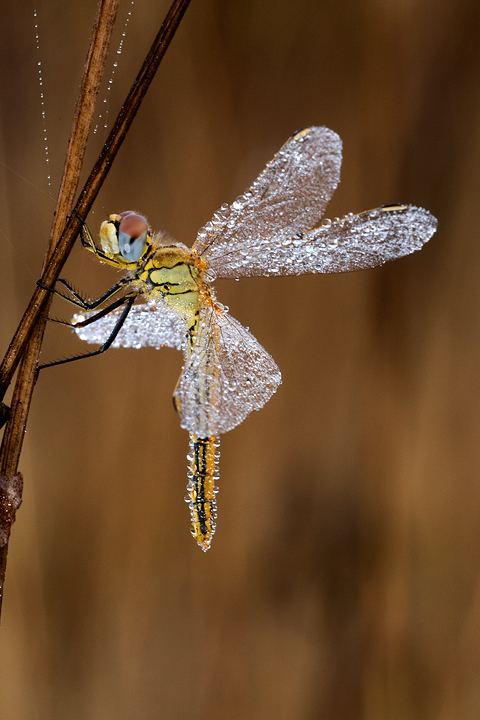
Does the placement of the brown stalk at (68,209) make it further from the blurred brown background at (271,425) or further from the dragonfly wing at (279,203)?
the blurred brown background at (271,425)

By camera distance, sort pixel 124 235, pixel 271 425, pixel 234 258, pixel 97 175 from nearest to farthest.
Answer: pixel 97 175 < pixel 124 235 < pixel 234 258 < pixel 271 425

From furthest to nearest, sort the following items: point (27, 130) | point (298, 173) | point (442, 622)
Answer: point (442, 622) → point (27, 130) → point (298, 173)

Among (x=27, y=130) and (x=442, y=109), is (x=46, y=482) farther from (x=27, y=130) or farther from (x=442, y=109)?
(x=442, y=109)

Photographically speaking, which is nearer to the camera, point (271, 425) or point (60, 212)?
point (60, 212)

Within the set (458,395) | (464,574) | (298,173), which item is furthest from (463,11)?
(464,574)

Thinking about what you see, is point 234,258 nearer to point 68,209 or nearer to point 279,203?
point 279,203

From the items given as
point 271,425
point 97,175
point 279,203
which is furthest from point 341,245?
point 271,425

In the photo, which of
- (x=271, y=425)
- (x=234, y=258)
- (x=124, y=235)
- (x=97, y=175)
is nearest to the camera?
(x=97, y=175)

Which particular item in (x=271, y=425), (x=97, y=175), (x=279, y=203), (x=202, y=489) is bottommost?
(x=202, y=489)
